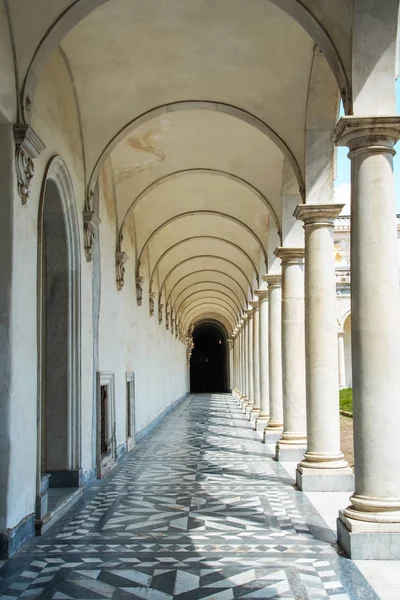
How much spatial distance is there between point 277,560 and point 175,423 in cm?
1961

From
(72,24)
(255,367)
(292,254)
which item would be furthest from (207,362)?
(72,24)

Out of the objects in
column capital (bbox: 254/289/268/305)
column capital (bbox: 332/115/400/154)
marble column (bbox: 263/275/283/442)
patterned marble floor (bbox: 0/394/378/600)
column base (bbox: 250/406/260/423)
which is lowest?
column base (bbox: 250/406/260/423)

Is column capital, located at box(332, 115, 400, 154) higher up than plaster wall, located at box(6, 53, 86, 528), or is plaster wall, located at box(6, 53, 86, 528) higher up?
column capital, located at box(332, 115, 400, 154)

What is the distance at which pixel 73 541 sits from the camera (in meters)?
8.11

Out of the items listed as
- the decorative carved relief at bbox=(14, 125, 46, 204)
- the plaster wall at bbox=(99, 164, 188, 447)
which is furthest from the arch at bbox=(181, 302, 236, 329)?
the decorative carved relief at bbox=(14, 125, 46, 204)

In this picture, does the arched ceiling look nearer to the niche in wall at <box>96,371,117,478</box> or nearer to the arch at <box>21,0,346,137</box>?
the arch at <box>21,0,346,137</box>

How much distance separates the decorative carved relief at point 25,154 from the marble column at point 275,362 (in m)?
10.4

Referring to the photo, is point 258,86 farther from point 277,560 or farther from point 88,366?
point 277,560

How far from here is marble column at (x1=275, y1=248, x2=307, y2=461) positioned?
45.4 feet

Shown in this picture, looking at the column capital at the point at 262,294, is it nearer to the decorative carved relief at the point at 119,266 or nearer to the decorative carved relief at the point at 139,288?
the decorative carved relief at the point at 139,288

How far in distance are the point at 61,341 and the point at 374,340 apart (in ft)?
18.9

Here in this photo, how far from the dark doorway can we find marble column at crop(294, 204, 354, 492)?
63162mm

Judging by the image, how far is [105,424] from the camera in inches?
559

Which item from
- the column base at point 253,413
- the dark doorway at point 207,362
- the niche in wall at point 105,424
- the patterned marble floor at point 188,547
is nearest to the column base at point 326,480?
the patterned marble floor at point 188,547
